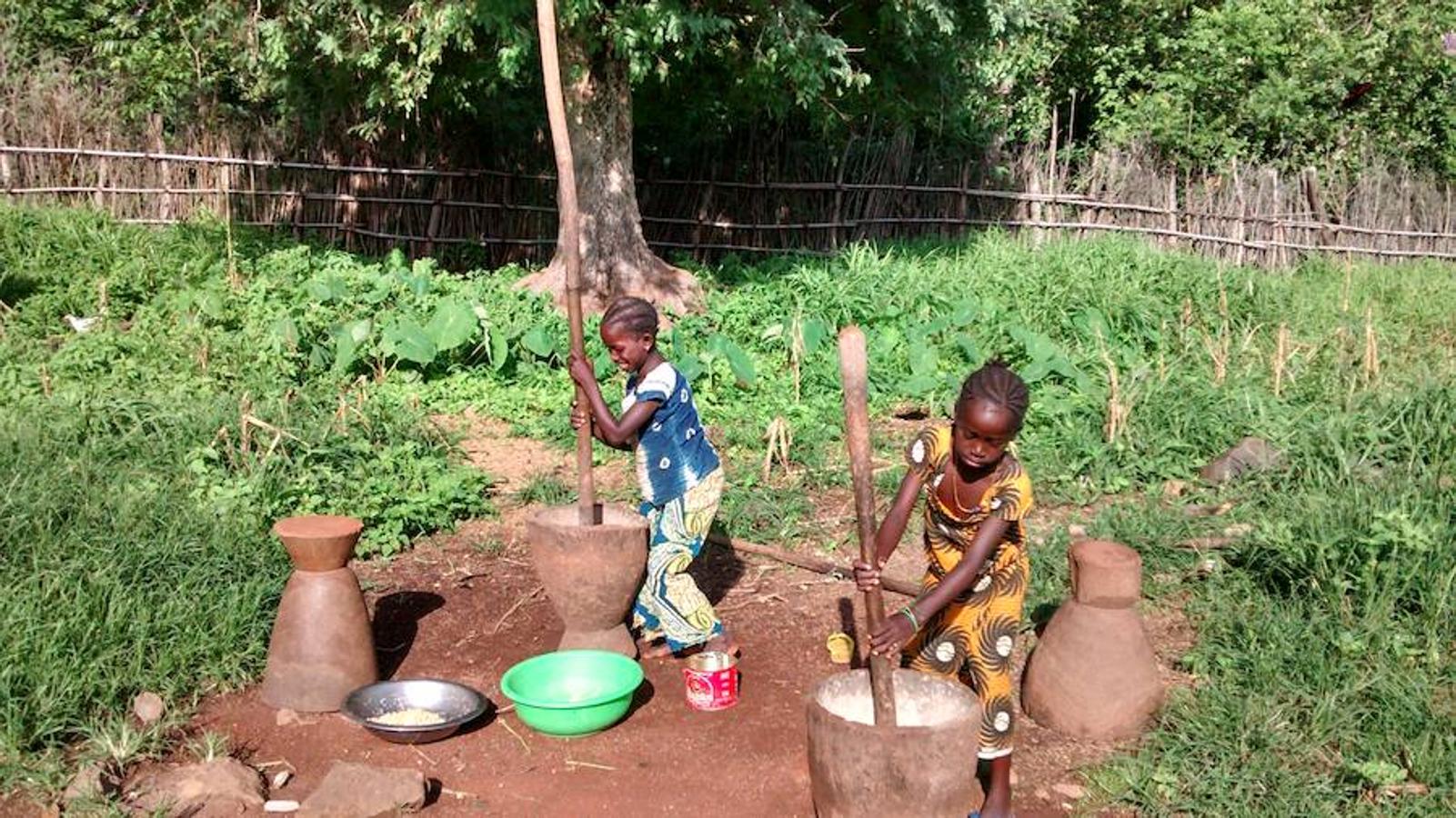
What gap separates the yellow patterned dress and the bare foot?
1.22 meters

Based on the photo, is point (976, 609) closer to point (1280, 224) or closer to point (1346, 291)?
point (1346, 291)

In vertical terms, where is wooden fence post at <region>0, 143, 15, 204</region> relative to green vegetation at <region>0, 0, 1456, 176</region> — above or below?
below

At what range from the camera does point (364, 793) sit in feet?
10.4

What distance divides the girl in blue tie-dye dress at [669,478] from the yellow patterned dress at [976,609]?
985mm

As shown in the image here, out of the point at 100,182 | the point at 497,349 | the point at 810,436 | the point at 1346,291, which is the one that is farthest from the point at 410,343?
the point at 1346,291

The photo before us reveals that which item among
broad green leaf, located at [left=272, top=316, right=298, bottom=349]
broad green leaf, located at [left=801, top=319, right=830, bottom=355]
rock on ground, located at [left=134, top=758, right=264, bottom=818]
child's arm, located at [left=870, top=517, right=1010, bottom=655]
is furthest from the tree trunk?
child's arm, located at [left=870, top=517, right=1010, bottom=655]

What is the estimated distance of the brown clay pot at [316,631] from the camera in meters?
3.78

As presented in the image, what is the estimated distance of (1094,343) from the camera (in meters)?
7.36

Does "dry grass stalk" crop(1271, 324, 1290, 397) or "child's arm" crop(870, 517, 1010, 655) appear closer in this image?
"child's arm" crop(870, 517, 1010, 655)

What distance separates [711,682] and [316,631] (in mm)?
1188

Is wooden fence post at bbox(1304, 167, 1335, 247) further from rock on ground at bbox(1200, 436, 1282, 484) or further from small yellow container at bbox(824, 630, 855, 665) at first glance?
small yellow container at bbox(824, 630, 855, 665)

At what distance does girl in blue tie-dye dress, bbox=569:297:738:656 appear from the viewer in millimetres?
3947

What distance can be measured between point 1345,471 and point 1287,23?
9.65m

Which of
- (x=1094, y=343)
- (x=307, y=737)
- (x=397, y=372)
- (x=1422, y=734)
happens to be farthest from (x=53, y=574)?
(x=1094, y=343)
